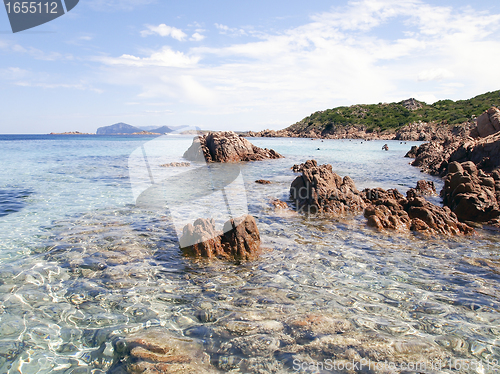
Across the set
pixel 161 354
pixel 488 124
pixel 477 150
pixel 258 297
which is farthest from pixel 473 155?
pixel 161 354

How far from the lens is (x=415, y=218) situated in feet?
33.4

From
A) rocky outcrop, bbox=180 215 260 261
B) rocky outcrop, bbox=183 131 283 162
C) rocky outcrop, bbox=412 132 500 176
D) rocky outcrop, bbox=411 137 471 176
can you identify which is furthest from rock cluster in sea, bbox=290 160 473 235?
rocky outcrop, bbox=183 131 283 162

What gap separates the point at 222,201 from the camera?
14016 millimetres

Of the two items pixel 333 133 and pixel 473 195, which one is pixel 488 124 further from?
pixel 333 133

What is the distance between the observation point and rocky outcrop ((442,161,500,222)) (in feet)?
36.0

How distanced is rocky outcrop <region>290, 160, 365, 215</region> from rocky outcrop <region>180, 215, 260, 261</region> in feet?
16.7

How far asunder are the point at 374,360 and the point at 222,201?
35.0 feet

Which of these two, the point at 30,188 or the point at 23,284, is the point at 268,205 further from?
the point at 30,188

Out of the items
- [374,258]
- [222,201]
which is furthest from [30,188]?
[374,258]

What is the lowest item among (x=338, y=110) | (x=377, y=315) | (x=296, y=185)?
(x=377, y=315)

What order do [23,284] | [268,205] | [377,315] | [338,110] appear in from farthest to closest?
[338,110]
[268,205]
[23,284]
[377,315]

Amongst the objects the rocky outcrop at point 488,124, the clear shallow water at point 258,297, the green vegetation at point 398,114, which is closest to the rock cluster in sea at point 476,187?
the clear shallow water at point 258,297

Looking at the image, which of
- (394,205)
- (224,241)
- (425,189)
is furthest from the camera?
(425,189)

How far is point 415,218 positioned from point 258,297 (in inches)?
288
